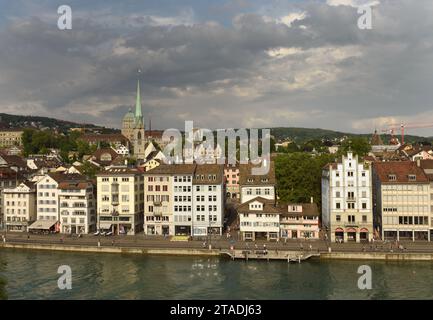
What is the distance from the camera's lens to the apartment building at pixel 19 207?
6938 cm

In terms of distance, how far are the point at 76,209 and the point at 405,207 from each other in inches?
1726

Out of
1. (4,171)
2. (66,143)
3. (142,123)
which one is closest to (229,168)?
(4,171)

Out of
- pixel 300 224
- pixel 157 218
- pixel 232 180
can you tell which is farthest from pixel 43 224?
pixel 232 180

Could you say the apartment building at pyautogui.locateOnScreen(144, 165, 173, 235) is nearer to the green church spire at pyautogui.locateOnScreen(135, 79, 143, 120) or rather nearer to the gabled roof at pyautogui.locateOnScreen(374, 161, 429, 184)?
the gabled roof at pyautogui.locateOnScreen(374, 161, 429, 184)

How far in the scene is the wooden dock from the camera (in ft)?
168

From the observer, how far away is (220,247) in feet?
180

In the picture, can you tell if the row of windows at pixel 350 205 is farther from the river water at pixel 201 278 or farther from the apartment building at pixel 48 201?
the apartment building at pixel 48 201

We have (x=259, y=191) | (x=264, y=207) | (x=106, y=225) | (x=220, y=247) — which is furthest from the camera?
(x=106, y=225)

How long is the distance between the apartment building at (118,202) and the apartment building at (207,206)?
8837 millimetres

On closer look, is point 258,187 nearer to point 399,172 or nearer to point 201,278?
point 399,172

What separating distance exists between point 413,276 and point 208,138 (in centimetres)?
11898

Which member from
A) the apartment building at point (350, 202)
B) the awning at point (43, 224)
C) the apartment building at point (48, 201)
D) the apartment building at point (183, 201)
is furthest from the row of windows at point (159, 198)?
the apartment building at point (350, 202)

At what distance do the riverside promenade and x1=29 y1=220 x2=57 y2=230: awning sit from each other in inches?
123

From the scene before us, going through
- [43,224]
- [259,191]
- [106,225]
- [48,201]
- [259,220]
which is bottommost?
[106,225]
